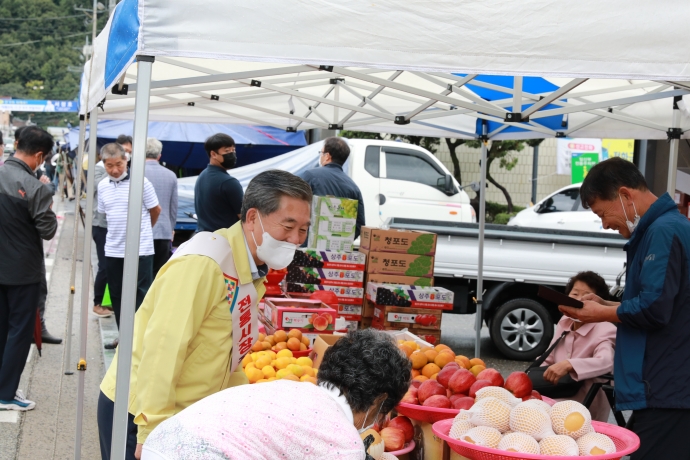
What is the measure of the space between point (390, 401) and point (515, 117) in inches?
101

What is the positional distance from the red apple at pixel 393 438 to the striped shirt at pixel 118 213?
4.80 meters

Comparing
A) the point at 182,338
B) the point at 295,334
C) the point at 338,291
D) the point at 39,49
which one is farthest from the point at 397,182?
the point at 39,49

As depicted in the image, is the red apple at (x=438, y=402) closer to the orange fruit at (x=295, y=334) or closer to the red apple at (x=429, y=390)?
the red apple at (x=429, y=390)

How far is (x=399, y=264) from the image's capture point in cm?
684

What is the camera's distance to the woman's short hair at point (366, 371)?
208 centimetres

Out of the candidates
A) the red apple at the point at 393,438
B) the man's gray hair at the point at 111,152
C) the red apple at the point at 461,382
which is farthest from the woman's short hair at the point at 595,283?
the man's gray hair at the point at 111,152

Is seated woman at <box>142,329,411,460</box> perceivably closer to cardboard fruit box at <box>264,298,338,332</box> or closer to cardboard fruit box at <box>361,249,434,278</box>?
cardboard fruit box at <box>264,298,338,332</box>

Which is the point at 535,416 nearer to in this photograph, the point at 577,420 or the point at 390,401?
the point at 577,420

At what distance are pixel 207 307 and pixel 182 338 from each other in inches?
5.6

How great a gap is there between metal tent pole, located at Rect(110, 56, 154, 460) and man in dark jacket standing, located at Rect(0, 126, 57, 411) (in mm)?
3628

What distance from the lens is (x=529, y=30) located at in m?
2.56

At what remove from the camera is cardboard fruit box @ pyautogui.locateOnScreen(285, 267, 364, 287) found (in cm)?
661

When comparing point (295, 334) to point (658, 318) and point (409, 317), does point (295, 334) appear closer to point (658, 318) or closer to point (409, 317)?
point (409, 317)

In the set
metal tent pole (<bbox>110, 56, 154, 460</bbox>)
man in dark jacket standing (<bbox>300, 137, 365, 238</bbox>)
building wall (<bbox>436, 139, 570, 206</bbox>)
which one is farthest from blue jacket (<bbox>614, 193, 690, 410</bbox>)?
building wall (<bbox>436, 139, 570, 206</bbox>)
